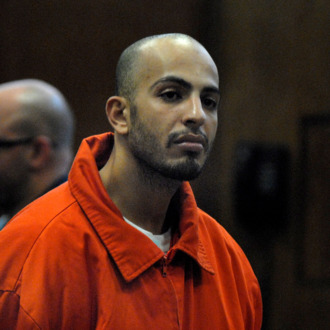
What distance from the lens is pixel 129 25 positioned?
2.63 metres

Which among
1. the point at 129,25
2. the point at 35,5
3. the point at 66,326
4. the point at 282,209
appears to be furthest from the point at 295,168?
the point at 66,326

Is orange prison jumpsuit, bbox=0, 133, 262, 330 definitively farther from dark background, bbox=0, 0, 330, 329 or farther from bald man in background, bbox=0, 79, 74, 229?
dark background, bbox=0, 0, 330, 329

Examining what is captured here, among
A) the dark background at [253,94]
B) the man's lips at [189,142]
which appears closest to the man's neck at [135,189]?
the man's lips at [189,142]

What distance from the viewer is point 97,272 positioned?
1.18 meters

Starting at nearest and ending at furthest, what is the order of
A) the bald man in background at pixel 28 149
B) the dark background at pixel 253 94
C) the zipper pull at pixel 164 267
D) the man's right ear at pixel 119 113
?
the zipper pull at pixel 164 267, the man's right ear at pixel 119 113, the bald man in background at pixel 28 149, the dark background at pixel 253 94

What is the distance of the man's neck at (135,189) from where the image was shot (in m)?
1.34

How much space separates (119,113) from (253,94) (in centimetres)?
145

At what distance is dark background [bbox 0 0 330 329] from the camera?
103 inches

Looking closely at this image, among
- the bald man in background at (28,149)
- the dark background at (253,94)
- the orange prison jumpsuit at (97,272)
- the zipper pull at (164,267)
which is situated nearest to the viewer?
the orange prison jumpsuit at (97,272)

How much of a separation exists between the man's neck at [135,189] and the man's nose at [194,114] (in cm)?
17

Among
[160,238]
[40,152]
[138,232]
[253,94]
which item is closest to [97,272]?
[138,232]

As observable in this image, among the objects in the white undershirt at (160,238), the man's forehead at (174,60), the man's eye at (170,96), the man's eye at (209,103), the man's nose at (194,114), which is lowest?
the white undershirt at (160,238)

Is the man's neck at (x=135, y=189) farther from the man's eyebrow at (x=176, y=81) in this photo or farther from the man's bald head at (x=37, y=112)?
the man's bald head at (x=37, y=112)

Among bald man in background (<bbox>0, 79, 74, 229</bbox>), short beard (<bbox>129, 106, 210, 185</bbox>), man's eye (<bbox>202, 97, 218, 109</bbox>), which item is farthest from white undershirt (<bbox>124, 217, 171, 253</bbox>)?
bald man in background (<bbox>0, 79, 74, 229</bbox>)
